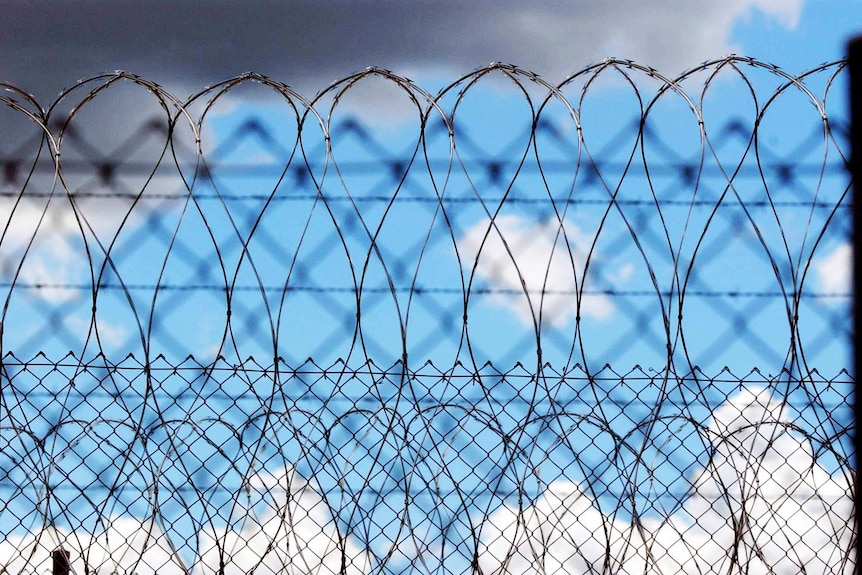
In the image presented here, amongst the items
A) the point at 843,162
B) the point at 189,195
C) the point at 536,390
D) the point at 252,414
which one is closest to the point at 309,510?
the point at 252,414

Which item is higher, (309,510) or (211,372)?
(211,372)

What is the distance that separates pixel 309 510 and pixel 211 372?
1.64 feet

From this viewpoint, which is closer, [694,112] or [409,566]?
[409,566]

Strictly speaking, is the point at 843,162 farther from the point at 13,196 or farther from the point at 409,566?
the point at 13,196

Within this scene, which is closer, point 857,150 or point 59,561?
point 857,150

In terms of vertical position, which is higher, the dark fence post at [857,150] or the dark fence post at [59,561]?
the dark fence post at [857,150]

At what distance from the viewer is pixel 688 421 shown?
365 centimetres

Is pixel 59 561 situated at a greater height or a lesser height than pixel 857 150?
lesser

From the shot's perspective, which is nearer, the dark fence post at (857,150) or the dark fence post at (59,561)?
the dark fence post at (857,150)

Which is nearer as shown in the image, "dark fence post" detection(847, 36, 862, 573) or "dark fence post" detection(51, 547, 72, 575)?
"dark fence post" detection(847, 36, 862, 573)

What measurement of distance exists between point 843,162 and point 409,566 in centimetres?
185

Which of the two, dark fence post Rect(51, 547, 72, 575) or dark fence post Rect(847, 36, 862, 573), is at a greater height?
dark fence post Rect(847, 36, 862, 573)

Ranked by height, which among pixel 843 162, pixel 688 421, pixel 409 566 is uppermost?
pixel 843 162

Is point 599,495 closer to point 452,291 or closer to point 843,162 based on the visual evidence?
point 452,291
